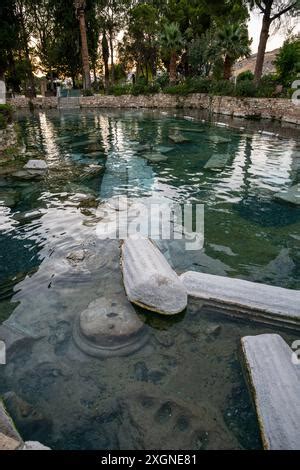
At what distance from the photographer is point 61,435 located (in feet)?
8.63

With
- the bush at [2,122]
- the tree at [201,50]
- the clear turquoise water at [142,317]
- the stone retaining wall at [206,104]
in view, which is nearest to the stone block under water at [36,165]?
the clear turquoise water at [142,317]

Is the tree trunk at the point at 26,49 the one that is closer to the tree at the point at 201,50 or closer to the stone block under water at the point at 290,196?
the tree at the point at 201,50

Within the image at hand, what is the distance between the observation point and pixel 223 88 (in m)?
27.2

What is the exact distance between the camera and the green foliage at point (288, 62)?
23078 mm

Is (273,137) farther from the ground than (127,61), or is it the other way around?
(127,61)

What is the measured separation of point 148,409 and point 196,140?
45.7 ft

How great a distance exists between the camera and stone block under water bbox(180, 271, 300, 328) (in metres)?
3.78

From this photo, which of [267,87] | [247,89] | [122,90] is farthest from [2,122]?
[122,90]

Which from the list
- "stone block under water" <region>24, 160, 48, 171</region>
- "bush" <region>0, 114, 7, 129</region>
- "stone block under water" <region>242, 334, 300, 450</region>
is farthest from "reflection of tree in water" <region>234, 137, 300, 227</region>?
"bush" <region>0, 114, 7, 129</region>

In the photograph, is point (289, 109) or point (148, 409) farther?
point (289, 109)

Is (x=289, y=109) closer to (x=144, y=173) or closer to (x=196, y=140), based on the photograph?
(x=196, y=140)

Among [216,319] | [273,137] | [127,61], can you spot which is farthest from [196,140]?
[127,61]

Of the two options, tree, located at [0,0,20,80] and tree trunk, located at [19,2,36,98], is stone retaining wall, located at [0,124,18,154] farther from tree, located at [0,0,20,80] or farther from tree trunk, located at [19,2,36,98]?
tree trunk, located at [19,2,36,98]

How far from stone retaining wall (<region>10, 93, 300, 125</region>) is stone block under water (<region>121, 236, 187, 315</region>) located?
19.8 m
